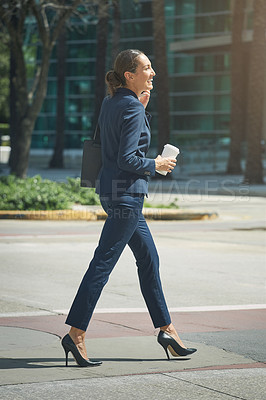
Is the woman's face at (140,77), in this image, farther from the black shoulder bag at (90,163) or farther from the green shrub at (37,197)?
the green shrub at (37,197)

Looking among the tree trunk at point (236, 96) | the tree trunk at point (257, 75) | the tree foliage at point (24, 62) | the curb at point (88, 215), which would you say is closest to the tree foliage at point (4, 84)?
the tree trunk at point (236, 96)

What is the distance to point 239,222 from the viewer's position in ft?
58.3

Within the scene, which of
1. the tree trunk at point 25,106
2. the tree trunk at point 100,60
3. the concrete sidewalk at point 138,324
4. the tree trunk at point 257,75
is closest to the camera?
the concrete sidewalk at point 138,324

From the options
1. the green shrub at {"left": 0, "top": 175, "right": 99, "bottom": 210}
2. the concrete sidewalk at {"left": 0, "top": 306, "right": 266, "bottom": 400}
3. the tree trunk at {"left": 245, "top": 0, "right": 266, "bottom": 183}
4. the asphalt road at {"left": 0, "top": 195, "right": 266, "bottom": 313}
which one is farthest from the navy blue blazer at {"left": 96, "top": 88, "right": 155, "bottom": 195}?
the tree trunk at {"left": 245, "top": 0, "right": 266, "bottom": 183}

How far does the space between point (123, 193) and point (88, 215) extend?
11.9 metres

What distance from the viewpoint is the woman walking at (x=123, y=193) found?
579 centimetres

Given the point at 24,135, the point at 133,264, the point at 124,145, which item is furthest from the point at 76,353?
the point at 24,135

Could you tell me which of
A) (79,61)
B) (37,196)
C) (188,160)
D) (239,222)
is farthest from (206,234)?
(79,61)

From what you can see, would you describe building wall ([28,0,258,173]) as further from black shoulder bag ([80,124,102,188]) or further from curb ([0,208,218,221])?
black shoulder bag ([80,124,102,188])

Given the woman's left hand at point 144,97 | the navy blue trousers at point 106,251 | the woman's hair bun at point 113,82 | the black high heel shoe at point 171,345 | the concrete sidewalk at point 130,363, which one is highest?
the woman's hair bun at point 113,82

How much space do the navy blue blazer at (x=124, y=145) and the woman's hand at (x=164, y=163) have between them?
85 millimetres

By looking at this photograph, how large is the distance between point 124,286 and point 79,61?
55717mm

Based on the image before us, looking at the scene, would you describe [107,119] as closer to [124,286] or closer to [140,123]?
[140,123]

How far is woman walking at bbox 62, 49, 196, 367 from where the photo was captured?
5793 mm
